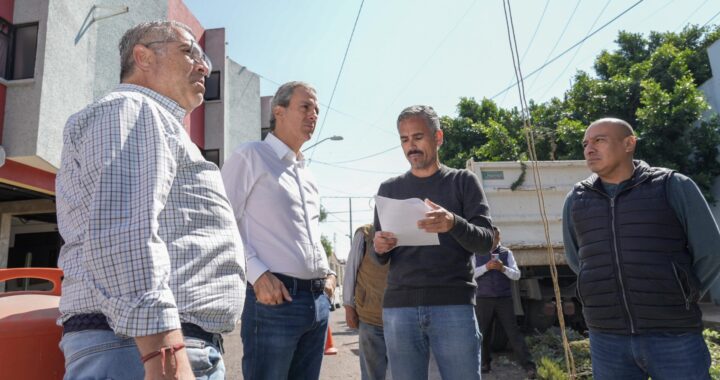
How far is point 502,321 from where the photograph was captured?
5.75 meters

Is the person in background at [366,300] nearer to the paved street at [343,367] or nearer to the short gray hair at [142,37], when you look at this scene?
the paved street at [343,367]

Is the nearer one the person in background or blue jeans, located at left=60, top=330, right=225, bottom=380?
blue jeans, located at left=60, top=330, right=225, bottom=380

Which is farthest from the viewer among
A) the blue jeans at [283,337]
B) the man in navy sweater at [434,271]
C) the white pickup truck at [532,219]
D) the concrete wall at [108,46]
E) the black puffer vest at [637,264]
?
the concrete wall at [108,46]

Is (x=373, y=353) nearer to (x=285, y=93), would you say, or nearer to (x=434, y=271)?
(x=434, y=271)

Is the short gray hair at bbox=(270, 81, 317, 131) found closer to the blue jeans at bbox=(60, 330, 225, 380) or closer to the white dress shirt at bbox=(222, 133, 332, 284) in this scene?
the white dress shirt at bbox=(222, 133, 332, 284)

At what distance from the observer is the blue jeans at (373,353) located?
370cm

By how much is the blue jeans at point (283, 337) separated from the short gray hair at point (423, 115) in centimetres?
106

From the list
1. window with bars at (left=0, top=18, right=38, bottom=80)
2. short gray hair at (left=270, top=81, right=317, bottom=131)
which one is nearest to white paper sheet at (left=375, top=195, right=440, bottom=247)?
short gray hair at (left=270, top=81, right=317, bottom=131)

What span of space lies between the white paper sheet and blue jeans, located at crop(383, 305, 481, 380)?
333mm

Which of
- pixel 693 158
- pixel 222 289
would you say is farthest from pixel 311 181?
A: pixel 693 158

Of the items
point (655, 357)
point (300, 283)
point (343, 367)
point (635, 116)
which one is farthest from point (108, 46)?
point (635, 116)

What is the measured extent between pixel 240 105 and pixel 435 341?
1502 cm

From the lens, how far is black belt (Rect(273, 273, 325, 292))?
2180mm

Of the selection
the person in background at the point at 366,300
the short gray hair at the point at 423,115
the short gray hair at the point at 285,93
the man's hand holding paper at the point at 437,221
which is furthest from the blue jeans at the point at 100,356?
the person in background at the point at 366,300
